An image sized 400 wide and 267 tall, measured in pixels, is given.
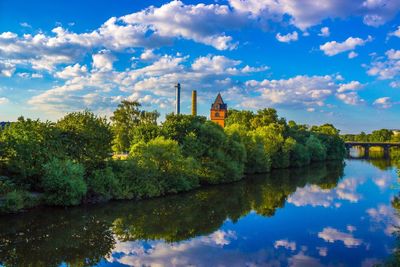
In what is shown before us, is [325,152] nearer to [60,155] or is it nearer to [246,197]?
[246,197]

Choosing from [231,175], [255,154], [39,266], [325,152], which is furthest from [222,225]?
[325,152]

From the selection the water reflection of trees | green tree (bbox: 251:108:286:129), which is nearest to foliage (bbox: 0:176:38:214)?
the water reflection of trees

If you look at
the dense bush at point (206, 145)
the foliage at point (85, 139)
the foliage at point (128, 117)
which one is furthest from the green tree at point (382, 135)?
the foliage at point (85, 139)

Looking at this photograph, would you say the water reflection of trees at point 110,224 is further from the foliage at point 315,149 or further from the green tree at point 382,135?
the green tree at point 382,135

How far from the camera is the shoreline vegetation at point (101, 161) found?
101 ft

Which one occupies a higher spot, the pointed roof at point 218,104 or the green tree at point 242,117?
the pointed roof at point 218,104

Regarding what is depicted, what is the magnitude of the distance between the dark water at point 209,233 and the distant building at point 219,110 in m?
79.7

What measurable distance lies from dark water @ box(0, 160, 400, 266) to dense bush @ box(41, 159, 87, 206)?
1.14 m

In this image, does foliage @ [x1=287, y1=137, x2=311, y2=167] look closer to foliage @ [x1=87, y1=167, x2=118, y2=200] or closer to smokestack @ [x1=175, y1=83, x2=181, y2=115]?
smokestack @ [x1=175, y1=83, x2=181, y2=115]

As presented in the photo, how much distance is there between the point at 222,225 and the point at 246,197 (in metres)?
12.0

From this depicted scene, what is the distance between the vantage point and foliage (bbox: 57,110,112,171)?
35438 millimetres

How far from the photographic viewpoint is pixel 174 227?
26719 millimetres

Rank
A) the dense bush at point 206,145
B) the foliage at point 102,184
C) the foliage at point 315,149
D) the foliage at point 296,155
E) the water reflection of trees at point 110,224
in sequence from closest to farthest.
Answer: the water reflection of trees at point 110,224 → the foliage at point 102,184 → the dense bush at point 206,145 → the foliage at point 296,155 → the foliage at point 315,149

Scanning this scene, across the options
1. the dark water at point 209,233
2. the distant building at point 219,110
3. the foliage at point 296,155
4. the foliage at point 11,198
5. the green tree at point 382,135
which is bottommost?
the dark water at point 209,233
